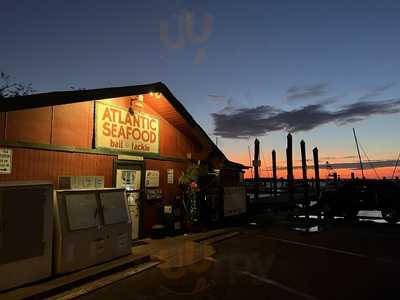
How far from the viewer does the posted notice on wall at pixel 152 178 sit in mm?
10922

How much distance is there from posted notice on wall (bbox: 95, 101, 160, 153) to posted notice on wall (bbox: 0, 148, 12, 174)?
2556 millimetres

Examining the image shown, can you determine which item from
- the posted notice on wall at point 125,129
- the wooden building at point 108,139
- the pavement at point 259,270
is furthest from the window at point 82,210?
the posted notice on wall at point 125,129

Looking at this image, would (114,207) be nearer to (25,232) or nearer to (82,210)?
(82,210)

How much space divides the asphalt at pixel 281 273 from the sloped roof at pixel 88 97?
4.64 metres

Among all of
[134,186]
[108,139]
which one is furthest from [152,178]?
[108,139]

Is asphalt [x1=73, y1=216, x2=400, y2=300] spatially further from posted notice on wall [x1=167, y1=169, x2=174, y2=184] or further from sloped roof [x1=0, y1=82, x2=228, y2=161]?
sloped roof [x1=0, y1=82, x2=228, y2=161]

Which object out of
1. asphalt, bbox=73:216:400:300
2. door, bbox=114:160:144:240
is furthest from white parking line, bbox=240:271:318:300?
door, bbox=114:160:144:240

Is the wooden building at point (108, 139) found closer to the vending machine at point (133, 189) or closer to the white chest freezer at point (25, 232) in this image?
the vending machine at point (133, 189)

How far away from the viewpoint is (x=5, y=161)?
7062 millimetres

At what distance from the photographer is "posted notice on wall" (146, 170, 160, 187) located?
1092 cm

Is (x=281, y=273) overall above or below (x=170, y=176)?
below

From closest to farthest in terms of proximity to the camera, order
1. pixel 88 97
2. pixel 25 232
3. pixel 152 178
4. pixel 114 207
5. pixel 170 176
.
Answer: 1. pixel 25 232
2. pixel 114 207
3. pixel 88 97
4. pixel 152 178
5. pixel 170 176

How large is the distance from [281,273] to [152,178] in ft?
19.0

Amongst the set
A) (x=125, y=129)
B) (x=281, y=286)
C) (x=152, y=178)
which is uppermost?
(x=125, y=129)
